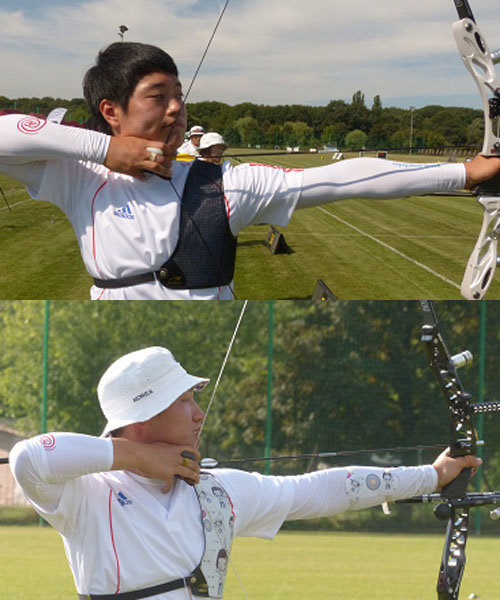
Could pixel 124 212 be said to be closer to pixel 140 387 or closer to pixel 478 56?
pixel 140 387

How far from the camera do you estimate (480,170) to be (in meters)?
2.05

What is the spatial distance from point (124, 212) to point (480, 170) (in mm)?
834

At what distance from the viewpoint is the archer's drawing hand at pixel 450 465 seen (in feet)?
6.75

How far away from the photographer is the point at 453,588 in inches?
84.1

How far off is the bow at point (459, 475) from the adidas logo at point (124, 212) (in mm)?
750

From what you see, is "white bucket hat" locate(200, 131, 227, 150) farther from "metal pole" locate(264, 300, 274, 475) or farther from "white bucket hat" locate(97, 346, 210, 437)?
"white bucket hat" locate(97, 346, 210, 437)

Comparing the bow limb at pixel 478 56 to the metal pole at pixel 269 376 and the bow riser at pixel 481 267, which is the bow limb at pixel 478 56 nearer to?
the bow riser at pixel 481 267

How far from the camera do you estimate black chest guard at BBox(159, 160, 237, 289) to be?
2.06m

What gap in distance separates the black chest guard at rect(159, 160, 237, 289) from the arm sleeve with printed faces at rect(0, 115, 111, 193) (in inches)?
9.2

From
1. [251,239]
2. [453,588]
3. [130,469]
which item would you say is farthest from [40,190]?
[251,239]

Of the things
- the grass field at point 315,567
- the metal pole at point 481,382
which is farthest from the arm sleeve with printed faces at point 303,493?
the metal pole at point 481,382

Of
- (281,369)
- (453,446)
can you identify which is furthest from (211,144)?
(453,446)

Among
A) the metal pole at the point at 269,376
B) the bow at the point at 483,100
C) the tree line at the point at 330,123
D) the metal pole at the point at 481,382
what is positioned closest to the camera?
the bow at the point at 483,100

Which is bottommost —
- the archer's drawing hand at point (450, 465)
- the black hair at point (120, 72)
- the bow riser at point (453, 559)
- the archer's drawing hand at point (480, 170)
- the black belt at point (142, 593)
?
the bow riser at point (453, 559)
